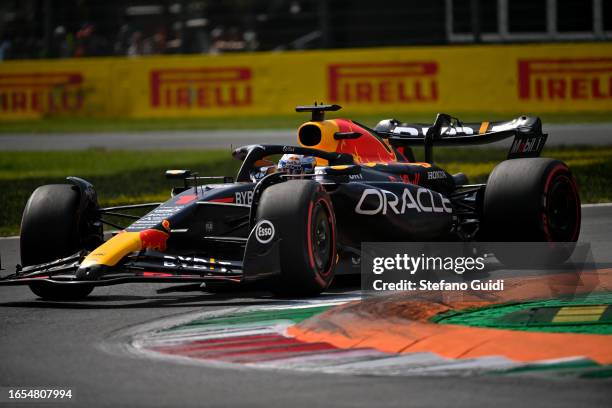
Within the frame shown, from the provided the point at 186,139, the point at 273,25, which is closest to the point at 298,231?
the point at 186,139

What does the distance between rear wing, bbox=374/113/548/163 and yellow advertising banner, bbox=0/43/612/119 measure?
1645cm

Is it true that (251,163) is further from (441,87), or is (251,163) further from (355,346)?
(441,87)

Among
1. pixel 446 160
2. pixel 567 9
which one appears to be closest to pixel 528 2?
pixel 567 9

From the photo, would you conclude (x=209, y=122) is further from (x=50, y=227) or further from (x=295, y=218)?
(x=295, y=218)

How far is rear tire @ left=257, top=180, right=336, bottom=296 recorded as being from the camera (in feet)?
27.7

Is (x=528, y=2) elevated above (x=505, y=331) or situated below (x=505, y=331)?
above

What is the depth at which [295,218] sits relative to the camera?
8.44m

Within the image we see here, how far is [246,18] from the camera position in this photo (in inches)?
1288

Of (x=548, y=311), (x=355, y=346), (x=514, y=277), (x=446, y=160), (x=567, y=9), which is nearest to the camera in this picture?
(x=355, y=346)

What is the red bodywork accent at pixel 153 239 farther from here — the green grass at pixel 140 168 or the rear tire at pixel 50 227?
the green grass at pixel 140 168

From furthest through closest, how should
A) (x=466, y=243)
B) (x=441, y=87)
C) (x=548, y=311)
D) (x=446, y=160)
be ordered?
(x=441, y=87) < (x=446, y=160) < (x=466, y=243) < (x=548, y=311)

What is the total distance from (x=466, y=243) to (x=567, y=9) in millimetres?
22025

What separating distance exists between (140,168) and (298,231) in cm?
1295

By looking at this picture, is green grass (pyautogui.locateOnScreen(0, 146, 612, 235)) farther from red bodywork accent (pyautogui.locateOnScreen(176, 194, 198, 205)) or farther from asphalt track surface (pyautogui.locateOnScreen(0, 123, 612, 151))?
red bodywork accent (pyautogui.locateOnScreen(176, 194, 198, 205))
